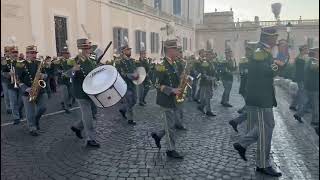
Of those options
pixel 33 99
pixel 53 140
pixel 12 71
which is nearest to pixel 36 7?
pixel 12 71

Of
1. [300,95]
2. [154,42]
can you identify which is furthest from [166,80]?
[154,42]

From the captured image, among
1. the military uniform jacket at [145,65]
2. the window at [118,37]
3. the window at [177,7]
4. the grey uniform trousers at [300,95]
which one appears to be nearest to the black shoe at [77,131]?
the grey uniform trousers at [300,95]

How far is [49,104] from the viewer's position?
11031 millimetres

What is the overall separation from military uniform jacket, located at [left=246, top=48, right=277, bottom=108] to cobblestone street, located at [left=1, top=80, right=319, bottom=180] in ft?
2.27

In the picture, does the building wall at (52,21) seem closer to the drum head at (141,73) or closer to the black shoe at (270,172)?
the drum head at (141,73)

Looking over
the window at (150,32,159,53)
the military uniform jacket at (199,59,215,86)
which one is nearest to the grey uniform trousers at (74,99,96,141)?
the military uniform jacket at (199,59,215,86)

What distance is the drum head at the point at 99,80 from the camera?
536 cm

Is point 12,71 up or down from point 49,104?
up

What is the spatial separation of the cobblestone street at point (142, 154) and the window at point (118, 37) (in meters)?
5.08

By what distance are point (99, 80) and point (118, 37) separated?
8.15 metres

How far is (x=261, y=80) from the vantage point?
421 cm

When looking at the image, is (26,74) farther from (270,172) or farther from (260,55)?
(270,172)

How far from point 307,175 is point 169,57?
8.38 ft

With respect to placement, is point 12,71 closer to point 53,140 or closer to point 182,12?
point 53,140
